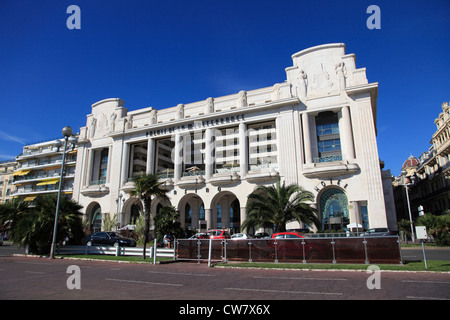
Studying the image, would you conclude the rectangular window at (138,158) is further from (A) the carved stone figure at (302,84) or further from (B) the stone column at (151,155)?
(A) the carved stone figure at (302,84)

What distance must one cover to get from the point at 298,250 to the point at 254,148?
79.5 ft

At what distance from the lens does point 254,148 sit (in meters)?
37.9

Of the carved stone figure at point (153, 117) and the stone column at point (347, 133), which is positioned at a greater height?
the carved stone figure at point (153, 117)

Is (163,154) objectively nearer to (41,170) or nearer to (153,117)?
(153,117)

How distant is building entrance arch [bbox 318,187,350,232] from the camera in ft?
100

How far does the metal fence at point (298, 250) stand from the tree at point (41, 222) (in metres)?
11.1

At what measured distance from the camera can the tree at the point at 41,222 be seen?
21.9 metres

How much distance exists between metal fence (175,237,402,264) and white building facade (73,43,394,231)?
54.6ft

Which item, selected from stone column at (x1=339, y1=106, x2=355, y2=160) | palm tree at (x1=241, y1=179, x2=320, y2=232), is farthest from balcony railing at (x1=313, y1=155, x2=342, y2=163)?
palm tree at (x1=241, y1=179, x2=320, y2=232)

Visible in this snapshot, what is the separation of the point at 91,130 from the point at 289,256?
43.3 meters

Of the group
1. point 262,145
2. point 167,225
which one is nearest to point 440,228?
point 262,145

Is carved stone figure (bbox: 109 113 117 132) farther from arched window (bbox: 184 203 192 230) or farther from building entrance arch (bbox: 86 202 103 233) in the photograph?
arched window (bbox: 184 203 192 230)

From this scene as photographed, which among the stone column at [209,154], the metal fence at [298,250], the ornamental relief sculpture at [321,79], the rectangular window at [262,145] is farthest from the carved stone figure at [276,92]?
the metal fence at [298,250]

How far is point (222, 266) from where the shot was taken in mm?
14547
